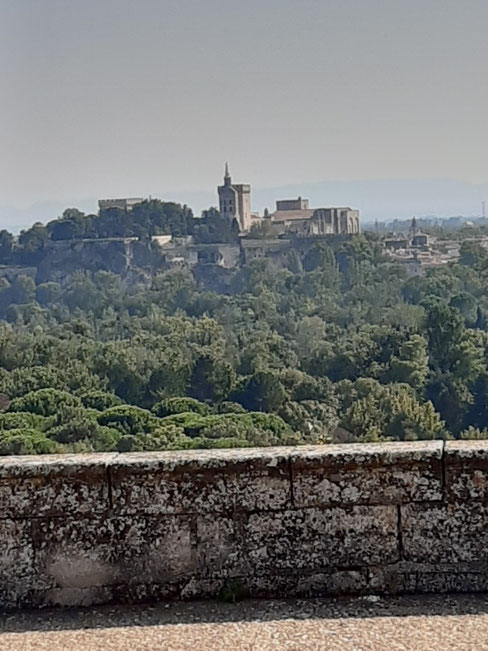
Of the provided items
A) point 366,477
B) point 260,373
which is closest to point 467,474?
point 366,477

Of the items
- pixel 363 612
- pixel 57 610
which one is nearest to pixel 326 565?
pixel 363 612

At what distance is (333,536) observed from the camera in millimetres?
2928

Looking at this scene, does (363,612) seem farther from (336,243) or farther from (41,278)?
(41,278)

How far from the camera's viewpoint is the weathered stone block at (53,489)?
9.57 feet

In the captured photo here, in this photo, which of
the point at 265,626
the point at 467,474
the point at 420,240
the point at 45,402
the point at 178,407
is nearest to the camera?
the point at 265,626

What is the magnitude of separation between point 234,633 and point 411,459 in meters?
0.69

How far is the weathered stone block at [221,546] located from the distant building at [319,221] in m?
124

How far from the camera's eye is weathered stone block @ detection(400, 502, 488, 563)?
2.89 meters

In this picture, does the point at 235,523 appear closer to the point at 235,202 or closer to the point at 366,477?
the point at 366,477

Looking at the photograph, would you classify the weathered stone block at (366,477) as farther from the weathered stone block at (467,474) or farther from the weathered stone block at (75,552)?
the weathered stone block at (75,552)

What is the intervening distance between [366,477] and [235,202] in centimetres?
13460

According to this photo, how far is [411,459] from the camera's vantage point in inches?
115

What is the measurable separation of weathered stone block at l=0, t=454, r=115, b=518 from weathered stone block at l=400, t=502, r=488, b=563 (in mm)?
853

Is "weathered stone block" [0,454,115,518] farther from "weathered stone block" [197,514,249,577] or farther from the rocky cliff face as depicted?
the rocky cliff face
